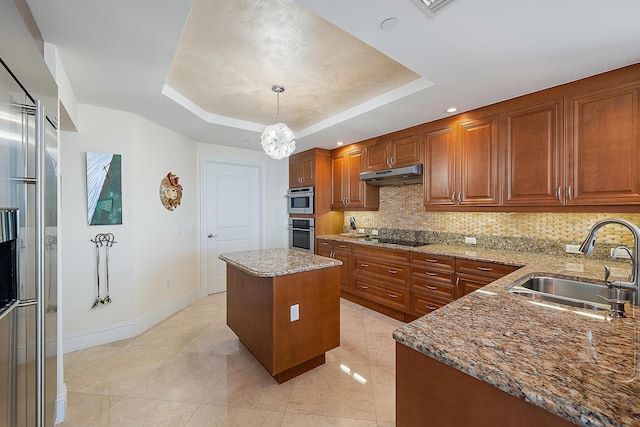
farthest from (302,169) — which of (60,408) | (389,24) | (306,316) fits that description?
(60,408)

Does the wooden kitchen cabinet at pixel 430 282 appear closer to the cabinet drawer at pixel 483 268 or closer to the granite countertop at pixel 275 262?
the cabinet drawer at pixel 483 268

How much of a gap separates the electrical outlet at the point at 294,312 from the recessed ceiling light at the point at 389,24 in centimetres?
188

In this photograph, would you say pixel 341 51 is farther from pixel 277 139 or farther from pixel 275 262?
pixel 275 262

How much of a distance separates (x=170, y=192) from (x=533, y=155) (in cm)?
390

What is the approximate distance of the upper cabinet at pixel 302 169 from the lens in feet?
14.4

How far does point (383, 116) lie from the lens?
2908 mm

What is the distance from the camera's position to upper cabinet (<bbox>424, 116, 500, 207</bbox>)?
8.55 ft

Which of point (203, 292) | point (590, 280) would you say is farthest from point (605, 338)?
point (203, 292)

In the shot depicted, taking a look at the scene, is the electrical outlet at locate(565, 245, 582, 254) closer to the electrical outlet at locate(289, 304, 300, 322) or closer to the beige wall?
the beige wall

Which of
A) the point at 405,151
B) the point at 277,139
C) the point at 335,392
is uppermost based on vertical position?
the point at 405,151

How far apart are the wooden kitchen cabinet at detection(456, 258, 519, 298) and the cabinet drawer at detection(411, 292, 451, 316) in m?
0.25

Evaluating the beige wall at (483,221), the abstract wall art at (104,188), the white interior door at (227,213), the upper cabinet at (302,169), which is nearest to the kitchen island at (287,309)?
the abstract wall art at (104,188)

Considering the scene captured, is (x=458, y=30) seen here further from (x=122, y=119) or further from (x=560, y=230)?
(x=122, y=119)

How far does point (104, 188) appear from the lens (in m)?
2.60
